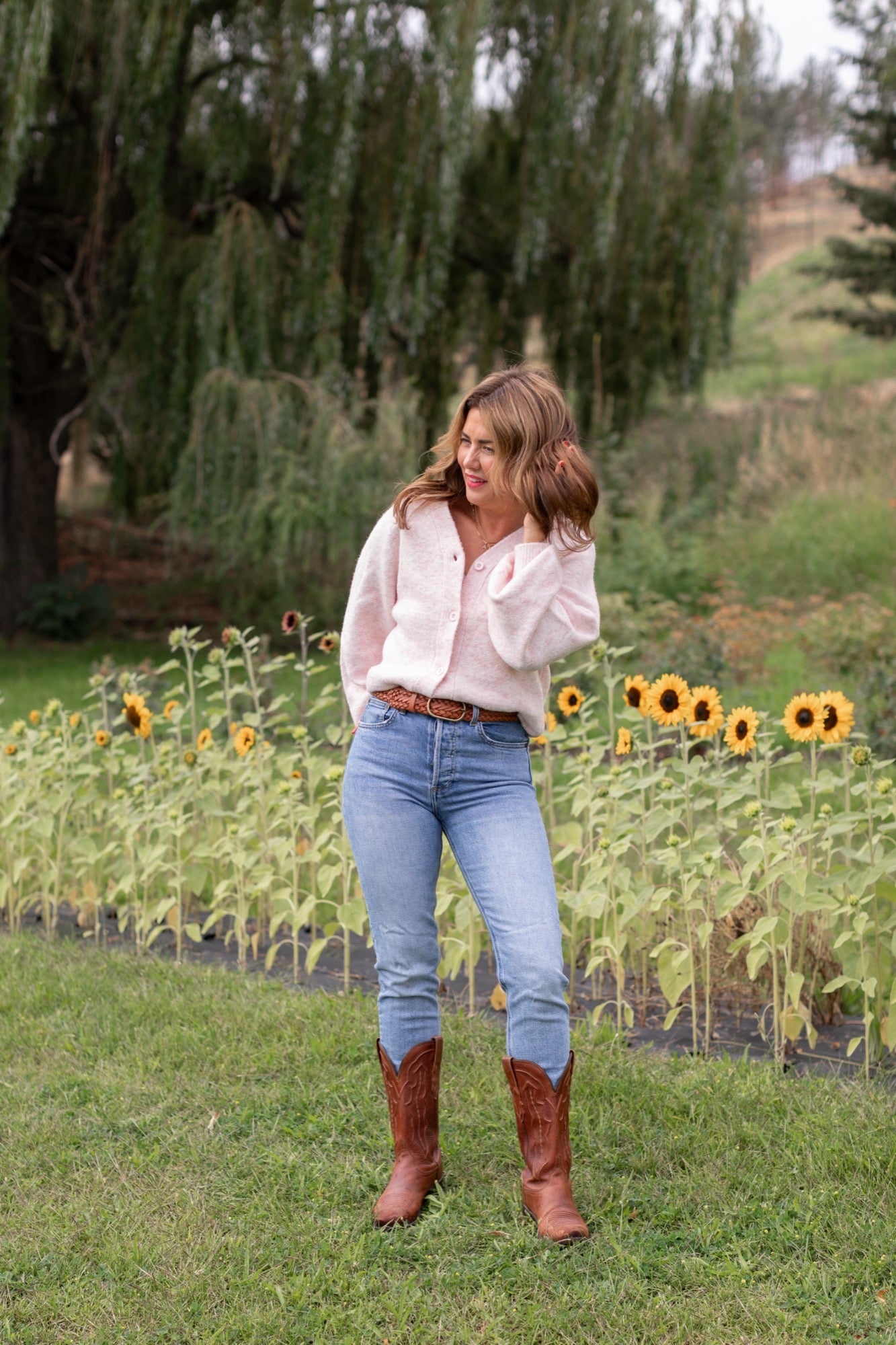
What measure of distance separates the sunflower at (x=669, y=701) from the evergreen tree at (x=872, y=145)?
12829 millimetres

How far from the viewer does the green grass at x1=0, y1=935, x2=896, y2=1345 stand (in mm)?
2176

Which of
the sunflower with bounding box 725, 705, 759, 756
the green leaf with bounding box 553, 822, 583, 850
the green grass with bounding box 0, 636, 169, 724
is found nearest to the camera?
the sunflower with bounding box 725, 705, 759, 756

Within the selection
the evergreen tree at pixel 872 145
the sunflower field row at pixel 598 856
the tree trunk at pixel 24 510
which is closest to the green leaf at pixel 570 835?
the sunflower field row at pixel 598 856

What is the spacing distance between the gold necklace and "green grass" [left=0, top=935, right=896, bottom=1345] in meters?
1.34

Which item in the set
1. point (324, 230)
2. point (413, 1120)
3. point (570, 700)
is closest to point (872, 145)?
point (324, 230)

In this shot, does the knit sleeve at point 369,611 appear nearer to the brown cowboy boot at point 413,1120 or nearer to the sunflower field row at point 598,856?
the brown cowboy boot at point 413,1120

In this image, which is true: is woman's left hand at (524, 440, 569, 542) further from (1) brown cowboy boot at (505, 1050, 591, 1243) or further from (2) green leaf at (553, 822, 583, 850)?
(2) green leaf at (553, 822, 583, 850)

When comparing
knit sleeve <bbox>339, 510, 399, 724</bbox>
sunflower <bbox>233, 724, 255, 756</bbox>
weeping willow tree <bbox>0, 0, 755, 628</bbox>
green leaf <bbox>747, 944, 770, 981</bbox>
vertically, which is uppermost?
weeping willow tree <bbox>0, 0, 755, 628</bbox>

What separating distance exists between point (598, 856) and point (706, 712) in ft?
1.68

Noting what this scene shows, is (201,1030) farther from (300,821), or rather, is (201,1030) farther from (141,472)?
(141,472)

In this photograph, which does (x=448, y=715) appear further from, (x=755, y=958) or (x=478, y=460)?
(x=755, y=958)

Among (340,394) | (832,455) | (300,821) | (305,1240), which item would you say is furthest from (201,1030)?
(832,455)

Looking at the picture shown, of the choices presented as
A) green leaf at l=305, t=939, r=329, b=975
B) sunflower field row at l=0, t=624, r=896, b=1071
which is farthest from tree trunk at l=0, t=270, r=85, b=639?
green leaf at l=305, t=939, r=329, b=975

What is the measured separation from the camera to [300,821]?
3.91 metres
